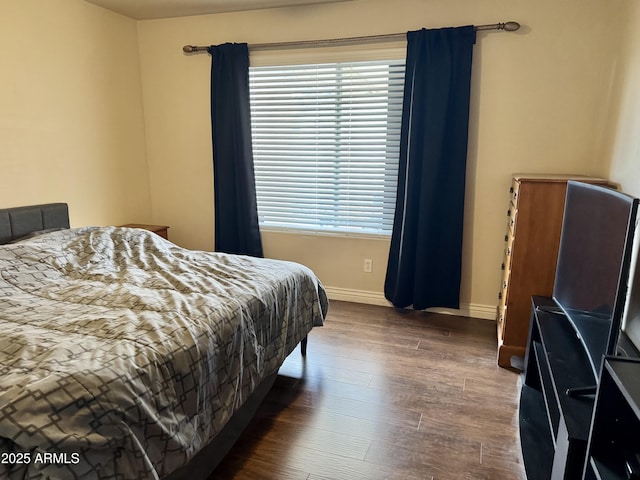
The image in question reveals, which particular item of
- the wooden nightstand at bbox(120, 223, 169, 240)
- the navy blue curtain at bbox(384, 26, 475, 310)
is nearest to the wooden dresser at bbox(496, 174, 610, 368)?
the navy blue curtain at bbox(384, 26, 475, 310)

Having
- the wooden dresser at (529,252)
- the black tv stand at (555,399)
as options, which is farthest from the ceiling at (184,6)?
the black tv stand at (555,399)

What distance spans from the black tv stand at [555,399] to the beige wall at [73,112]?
3447 mm

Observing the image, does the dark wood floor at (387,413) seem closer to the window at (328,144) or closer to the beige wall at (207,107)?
the beige wall at (207,107)

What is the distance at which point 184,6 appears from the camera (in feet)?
11.7

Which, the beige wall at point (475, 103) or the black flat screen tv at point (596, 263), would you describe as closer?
the black flat screen tv at point (596, 263)

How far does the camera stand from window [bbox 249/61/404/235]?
3.49 m

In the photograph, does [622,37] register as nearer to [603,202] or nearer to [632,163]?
[632,163]

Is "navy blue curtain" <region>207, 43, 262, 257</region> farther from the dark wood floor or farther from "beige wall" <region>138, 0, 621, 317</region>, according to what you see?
the dark wood floor

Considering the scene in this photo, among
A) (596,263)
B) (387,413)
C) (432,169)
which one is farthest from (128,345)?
(432,169)

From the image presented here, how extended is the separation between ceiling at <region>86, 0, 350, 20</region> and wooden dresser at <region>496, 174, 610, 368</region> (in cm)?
219

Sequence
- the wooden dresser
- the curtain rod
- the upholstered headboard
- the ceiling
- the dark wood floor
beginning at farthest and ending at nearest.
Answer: the ceiling < the curtain rod < the upholstered headboard < the wooden dresser < the dark wood floor

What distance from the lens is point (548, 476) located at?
5.64ft

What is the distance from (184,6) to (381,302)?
3.05m

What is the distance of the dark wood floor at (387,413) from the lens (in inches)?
72.7
